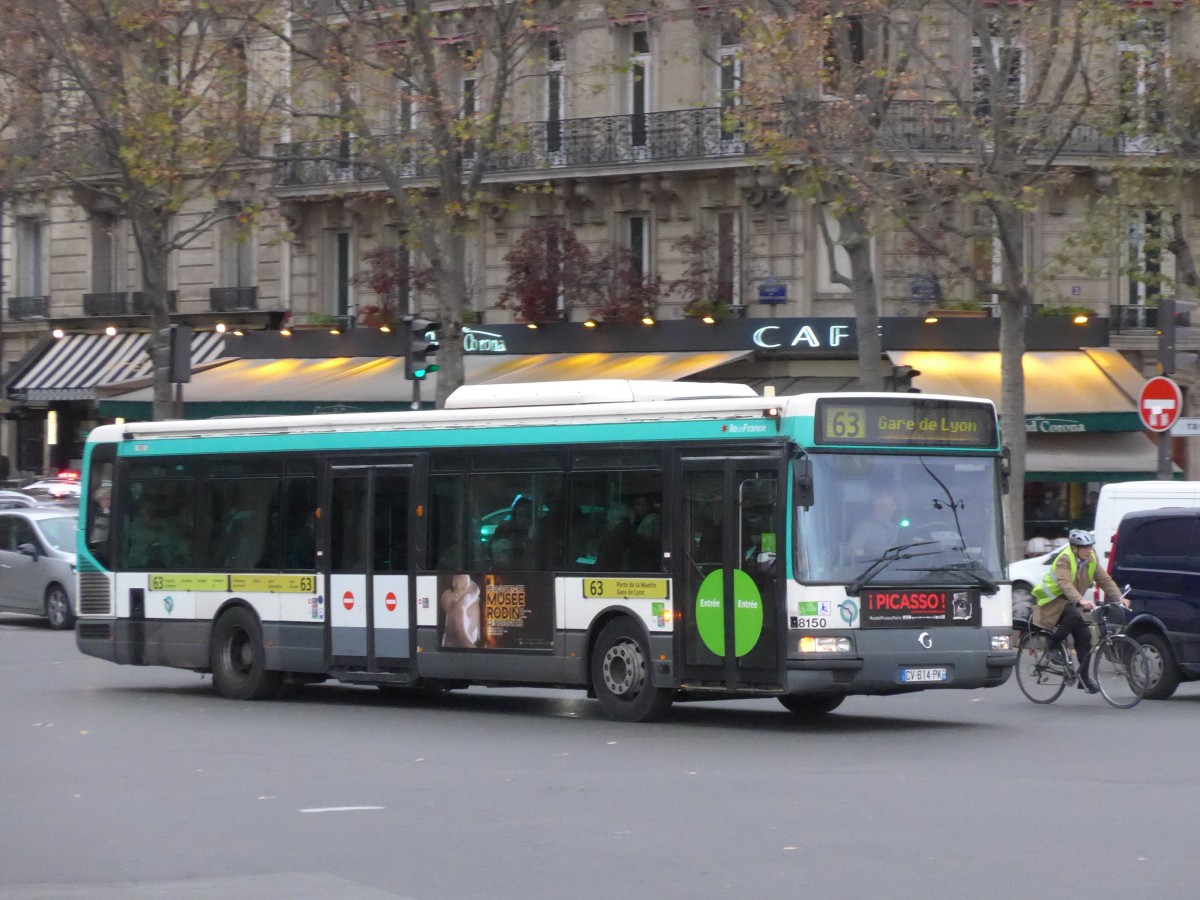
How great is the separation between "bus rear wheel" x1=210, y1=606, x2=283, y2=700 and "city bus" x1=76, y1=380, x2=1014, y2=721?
28 millimetres

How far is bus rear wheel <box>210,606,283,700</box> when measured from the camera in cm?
1836

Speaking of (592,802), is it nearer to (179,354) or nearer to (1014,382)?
(179,354)

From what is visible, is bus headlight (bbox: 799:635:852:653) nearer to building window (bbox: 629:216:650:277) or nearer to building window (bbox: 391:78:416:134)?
building window (bbox: 391:78:416:134)

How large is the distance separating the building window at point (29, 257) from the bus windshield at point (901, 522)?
37.7 meters

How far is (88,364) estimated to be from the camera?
45.8m

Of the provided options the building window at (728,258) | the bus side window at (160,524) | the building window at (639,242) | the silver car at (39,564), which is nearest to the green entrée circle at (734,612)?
the bus side window at (160,524)

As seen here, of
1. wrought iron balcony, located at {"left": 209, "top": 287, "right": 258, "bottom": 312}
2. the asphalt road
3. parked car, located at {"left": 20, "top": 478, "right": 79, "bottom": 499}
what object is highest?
wrought iron balcony, located at {"left": 209, "top": 287, "right": 258, "bottom": 312}

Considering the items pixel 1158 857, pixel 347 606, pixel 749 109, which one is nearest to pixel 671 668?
pixel 347 606

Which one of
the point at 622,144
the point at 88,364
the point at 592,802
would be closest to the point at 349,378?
the point at 622,144

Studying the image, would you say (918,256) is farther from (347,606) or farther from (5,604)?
(347,606)

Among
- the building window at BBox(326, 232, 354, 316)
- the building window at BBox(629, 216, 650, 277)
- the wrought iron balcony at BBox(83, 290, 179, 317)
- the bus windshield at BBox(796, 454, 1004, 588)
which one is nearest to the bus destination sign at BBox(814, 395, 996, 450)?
the bus windshield at BBox(796, 454, 1004, 588)

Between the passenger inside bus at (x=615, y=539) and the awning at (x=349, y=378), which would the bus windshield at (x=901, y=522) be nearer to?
the passenger inside bus at (x=615, y=539)

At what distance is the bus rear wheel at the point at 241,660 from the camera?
60.2ft

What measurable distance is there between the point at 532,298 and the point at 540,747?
2433 centimetres
